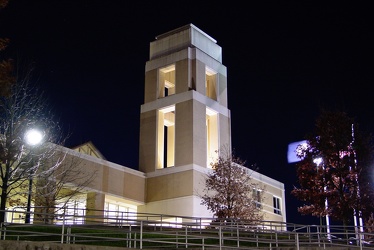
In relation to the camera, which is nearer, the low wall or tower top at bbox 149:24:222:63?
the low wall

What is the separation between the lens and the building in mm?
48312

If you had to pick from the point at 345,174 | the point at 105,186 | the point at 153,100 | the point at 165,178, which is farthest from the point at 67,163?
the point at 345,174

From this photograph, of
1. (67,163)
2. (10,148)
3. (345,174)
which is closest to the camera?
(10,148)

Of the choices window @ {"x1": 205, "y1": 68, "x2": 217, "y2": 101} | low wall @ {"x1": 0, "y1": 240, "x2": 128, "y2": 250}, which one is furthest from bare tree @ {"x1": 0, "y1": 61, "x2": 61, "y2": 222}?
window @ {"x1": 205, "y1": 68, "x2": 217, "y2": 101}

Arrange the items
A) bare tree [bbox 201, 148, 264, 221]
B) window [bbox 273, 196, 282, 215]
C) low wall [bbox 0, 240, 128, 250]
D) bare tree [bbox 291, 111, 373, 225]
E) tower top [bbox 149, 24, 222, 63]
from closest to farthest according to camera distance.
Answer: low wall [bbox 0, 240, 128, 250]
bare tree [bbox 291, 111, 373, 225]
bare tree [bbox 201, 148, 264, 221]
tower top [bbox 149, 24, 222, 63]
window [bbox 273, 196, 282, 215]

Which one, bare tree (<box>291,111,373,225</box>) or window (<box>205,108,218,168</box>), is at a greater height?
window (<box>205,108,218,168</box>)

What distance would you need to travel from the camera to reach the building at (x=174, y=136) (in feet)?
159

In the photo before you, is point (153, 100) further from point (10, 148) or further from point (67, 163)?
point (10, 148)

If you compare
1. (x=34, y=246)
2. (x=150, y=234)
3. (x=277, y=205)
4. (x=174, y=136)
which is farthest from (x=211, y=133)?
(x=34, y=246)

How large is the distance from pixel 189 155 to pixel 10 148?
2469 centimetres

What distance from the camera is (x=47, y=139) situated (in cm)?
3600

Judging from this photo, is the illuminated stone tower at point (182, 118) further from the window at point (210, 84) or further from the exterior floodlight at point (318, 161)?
the exterior floodlight at point (318, 161)

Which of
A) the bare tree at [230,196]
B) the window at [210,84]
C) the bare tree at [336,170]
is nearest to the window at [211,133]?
the window at [210,84]

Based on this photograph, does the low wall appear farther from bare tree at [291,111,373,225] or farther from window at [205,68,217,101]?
window at [205,68,217,101]
